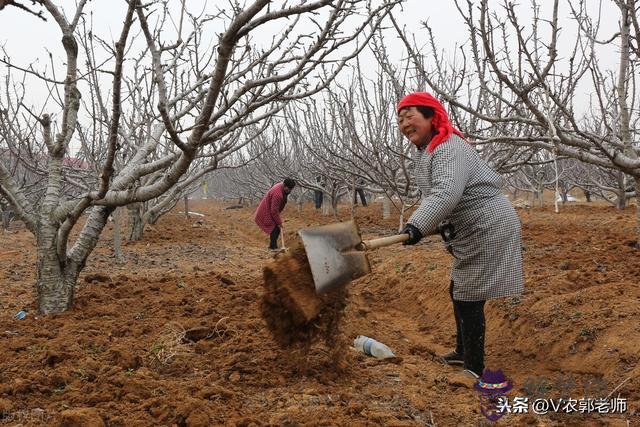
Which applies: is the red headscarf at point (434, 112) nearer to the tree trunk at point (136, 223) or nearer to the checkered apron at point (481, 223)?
the checkered apron at point (481, 223)

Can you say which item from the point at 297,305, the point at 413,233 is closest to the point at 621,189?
the point at 413,233

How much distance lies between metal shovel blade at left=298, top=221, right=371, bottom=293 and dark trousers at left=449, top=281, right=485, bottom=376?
716 mm

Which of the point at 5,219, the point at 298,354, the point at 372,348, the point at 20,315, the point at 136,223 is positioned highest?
the point at 5,219

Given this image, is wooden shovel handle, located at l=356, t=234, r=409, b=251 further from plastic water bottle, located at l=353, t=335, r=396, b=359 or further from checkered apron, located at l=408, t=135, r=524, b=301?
plastic water bottle, located at l=353, t=335, r=396, b=359

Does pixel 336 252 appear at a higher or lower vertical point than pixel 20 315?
higher

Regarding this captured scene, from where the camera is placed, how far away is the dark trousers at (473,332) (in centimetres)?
269

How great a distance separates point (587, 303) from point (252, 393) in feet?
7.48

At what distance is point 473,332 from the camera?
8.87 ft

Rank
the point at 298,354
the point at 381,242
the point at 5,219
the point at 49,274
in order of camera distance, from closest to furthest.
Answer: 1. the point at 381,242
2. the point at 298,354
3. the point at 49,274
4. the point at 5,219

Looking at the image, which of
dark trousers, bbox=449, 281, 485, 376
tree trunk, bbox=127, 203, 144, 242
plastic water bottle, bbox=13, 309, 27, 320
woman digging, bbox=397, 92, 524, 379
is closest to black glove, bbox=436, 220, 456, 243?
woman digging, bbox=397, 92, 524, 379

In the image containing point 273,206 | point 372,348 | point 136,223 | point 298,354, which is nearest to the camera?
point 298,354

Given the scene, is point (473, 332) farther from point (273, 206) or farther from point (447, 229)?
point (273, 206)

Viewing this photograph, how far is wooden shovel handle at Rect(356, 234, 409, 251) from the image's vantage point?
227 centimetres

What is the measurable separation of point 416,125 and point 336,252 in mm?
833
